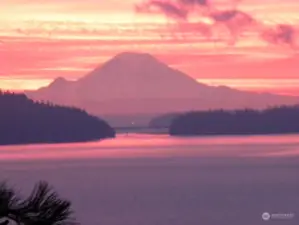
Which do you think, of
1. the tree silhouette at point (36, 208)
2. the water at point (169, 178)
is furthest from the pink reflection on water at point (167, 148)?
the tree silhouette at point (36, 208)

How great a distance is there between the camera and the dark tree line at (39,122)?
87.8 metres

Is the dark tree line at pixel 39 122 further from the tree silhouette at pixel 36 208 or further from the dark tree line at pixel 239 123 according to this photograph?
the tree silhouette at pixel 36 208

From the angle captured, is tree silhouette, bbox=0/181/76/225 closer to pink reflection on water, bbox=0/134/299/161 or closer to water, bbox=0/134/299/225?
water, bbox=0/134/299/225

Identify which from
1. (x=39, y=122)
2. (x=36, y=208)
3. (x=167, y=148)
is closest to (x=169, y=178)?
(x=39, y=122)

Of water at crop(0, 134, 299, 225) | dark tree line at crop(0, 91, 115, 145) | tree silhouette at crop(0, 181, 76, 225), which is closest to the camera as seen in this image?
tree silhouette at crop(0, 181, 76, 225)

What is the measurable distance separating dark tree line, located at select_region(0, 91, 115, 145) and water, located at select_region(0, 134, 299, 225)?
2.00 meters

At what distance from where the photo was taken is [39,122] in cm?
9306

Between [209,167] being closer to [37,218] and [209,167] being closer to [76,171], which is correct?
[76,171]

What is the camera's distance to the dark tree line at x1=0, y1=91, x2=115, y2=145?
87750 mm

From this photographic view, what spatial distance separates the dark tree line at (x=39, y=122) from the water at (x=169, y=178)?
2.00 meters

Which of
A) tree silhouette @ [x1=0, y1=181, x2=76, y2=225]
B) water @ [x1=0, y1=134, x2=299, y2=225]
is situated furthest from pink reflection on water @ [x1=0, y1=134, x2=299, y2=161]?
tree silhouette @ [x1=0, y1=181, x2=76, y2=225]

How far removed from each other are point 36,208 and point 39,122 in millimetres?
90530

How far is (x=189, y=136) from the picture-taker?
419ft

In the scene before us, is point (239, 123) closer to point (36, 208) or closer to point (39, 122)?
point (39, 122)
